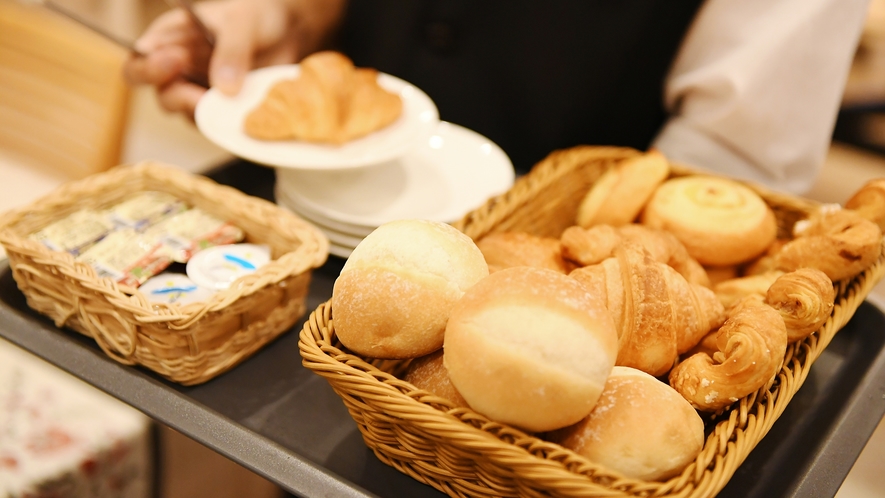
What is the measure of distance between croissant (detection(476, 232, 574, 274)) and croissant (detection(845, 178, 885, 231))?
473 millimetres

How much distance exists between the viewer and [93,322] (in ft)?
2.72

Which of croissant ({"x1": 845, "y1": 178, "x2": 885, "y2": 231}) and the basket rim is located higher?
croissant ({"x1": 845, "y1": 178, "x2": 885, "y2": 231})

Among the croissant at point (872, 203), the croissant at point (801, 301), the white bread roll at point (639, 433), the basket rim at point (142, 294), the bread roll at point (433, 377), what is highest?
the croissant at point (872, 203)

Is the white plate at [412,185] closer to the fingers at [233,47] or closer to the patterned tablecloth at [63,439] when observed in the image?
the fingers at [233,47]

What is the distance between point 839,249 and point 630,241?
0.28 meters

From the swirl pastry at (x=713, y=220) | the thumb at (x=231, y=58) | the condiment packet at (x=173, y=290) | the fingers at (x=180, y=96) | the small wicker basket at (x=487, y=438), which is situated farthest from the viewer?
the fingers at (x=180, y=96)

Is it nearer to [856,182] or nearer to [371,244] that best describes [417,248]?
[371,244]

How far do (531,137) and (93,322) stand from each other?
3.09 feet

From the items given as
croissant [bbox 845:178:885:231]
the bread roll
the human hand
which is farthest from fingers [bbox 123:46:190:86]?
croissant [bbox 845:178:885:231]

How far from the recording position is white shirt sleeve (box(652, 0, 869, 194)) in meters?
1.19

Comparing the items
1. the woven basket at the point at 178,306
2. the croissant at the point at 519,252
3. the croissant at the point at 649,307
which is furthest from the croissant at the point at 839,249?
the woven basket at the point at 178,306

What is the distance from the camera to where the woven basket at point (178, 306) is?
0.77 m

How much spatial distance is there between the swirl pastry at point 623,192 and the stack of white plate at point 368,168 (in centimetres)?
18

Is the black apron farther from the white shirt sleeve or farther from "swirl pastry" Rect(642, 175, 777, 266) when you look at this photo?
"swirl pastry" Rect(642, 175, 777, 266)
